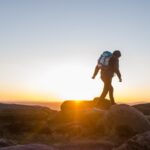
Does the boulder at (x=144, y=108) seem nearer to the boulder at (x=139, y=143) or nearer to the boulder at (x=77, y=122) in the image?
the boulder at (x=77, y=122)

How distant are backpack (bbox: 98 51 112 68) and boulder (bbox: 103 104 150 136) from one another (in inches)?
192

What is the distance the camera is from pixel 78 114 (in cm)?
2734

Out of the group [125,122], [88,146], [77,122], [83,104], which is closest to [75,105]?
[83,104]

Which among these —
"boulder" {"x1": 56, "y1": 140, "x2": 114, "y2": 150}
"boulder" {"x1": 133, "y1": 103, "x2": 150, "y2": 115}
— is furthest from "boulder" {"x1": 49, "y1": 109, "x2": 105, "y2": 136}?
"boulder" {"x1": 133, "y1": 103, "x2": 150, "y2": 115}

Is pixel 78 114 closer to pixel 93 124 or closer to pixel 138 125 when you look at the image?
pixel 93 124

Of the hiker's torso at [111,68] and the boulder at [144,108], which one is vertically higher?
the hiker's torso at [111,68]

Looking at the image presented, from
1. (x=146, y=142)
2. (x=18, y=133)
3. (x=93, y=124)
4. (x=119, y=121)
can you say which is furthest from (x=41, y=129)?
(x=146, y=142)

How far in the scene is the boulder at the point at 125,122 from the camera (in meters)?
22.3

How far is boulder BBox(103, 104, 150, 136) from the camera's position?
2234 centimetres

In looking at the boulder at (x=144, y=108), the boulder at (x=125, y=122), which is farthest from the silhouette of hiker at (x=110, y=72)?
the boulder at (x=144, y=108)

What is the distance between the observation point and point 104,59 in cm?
2756

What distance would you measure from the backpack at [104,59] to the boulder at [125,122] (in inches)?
192

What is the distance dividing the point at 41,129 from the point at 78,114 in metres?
3.12

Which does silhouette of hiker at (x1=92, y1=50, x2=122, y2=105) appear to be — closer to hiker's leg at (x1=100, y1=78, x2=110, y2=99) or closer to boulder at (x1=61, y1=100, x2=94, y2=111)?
hiker's leg at (x1=100, y1=78, x2=110, y2=99)
